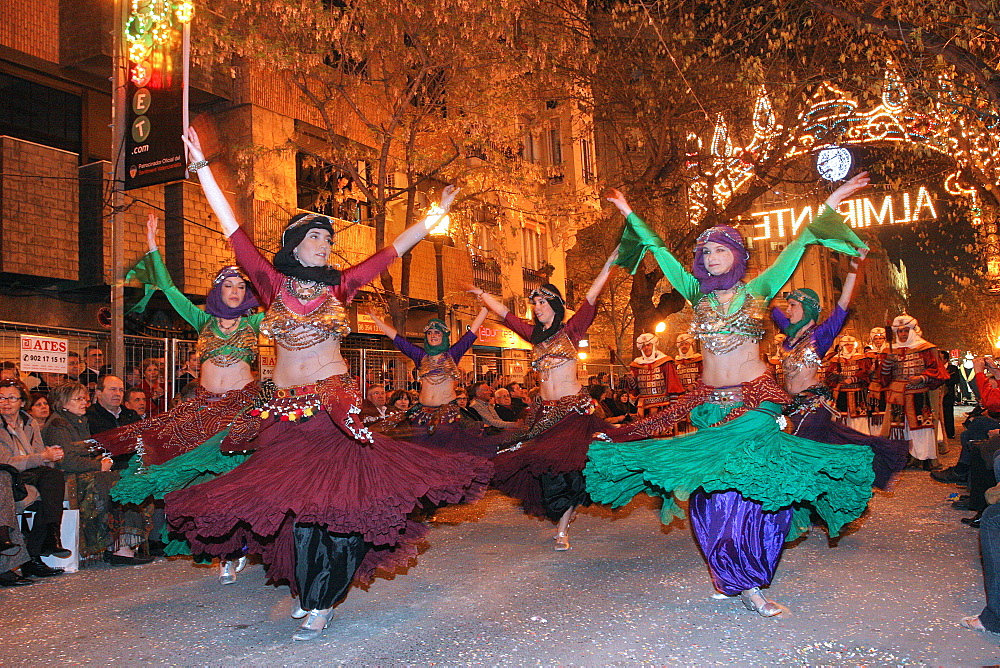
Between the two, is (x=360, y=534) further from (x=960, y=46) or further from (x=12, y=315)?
(x=12, y=315)

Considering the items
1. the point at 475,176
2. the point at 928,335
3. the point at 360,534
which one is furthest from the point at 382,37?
the point at 928,335

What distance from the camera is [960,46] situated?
823 cm

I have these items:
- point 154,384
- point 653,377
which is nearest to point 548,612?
point 154,384

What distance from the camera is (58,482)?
669cm

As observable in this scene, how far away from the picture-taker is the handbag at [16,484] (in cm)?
628

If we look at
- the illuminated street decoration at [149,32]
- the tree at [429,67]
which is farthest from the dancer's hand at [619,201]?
the illuminated street decoration at [149,32]

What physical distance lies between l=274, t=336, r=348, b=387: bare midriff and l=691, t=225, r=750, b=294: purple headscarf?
2.18m

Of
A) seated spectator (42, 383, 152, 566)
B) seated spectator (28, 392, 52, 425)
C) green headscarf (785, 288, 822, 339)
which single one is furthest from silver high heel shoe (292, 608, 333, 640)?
green headscarf (785, 288, 822, 339)

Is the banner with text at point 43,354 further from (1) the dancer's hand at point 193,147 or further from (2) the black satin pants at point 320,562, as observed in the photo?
(2) the black satin pants at point 320,562

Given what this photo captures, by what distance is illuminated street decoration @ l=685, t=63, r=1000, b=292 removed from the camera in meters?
11.0

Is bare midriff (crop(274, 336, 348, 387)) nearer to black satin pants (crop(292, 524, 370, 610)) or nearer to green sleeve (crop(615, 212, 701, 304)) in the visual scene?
black satin pants (crop(292, 524, 370, 610))

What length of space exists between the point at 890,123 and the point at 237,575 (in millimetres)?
10492

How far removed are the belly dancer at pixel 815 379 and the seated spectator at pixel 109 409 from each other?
563 cm

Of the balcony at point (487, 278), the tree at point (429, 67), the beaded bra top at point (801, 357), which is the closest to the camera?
the beaded bra top at point (801, 357)
